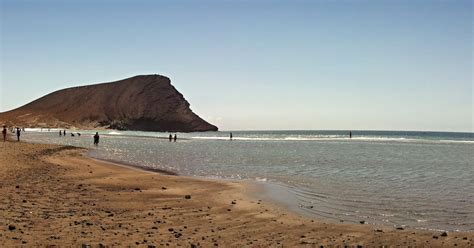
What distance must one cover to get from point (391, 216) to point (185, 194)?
24.2 feet

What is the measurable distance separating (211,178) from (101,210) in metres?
10.5

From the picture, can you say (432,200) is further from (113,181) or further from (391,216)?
(113,181)

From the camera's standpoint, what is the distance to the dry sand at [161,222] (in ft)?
29.4

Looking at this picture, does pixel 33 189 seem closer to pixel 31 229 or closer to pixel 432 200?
pixel 31 229

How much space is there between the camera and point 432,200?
606 inches

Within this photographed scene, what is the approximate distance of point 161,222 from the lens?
10.8m

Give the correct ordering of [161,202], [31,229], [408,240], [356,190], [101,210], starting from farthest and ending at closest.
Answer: [356,190]
[161,202]
[101,210]
[408,240]
[31,229]

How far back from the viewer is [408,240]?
32.2 feet

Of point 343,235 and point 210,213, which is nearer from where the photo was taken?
point 343,235

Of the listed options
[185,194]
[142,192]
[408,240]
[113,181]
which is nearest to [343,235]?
[408,240]

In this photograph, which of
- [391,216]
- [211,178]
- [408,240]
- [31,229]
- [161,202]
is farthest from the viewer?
[211,178]

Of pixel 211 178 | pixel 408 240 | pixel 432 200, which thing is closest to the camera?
pixel 408 240

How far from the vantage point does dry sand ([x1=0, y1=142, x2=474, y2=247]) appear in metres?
8.96

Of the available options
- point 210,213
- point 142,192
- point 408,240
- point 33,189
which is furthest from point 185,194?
point 408,240
